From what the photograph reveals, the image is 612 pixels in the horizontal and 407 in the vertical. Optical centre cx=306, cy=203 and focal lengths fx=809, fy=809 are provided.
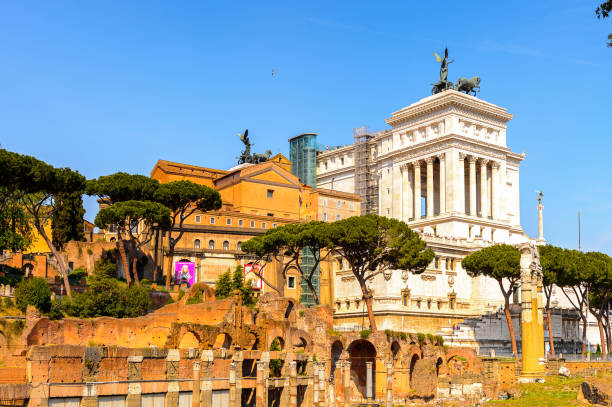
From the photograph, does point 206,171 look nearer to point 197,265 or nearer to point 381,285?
point 197,265

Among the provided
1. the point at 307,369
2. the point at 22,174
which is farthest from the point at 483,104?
the point at 22,174

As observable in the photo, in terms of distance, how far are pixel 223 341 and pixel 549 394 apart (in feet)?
73.5

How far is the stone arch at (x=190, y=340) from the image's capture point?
157ft

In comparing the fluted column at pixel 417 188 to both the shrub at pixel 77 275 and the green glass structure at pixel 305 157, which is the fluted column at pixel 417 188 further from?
the shrub at pixel 77 275

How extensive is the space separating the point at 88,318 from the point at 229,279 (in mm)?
18070

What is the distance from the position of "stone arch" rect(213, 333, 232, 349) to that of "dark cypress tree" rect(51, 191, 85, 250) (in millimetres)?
19084

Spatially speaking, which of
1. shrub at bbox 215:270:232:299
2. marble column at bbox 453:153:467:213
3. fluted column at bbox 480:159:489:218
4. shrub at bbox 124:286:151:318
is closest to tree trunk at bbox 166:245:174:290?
shrub at bbox 215:270:232:299

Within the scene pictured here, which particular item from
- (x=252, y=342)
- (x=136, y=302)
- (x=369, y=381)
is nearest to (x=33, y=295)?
(x=136, y=302)

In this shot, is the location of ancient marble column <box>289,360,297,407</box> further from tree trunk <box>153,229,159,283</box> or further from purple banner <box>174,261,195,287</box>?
purple banner <box>174,261,195,287</box>

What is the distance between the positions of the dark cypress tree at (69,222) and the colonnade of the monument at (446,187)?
35679 mm

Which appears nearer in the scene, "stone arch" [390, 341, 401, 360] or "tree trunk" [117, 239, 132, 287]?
"stone arch" [390, 341, 401, 360]

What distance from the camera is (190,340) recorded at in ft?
159

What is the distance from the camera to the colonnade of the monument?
83037 millimetres

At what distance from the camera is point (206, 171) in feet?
281
